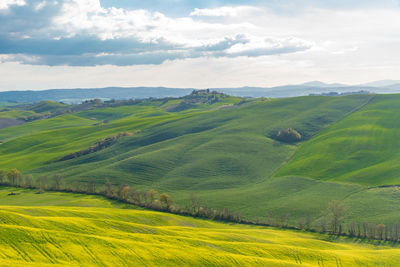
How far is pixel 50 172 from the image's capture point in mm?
149875

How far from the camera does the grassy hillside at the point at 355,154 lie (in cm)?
12031

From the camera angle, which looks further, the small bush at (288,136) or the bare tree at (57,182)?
the small bush at (288,136)

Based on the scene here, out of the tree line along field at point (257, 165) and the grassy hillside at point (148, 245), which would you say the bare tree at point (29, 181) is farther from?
the grassy hillside at point (148, 245)

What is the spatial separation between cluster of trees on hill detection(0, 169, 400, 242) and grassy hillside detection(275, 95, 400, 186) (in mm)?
26570

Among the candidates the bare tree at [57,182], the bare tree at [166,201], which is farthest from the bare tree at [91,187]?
the bare tree at [166,201]

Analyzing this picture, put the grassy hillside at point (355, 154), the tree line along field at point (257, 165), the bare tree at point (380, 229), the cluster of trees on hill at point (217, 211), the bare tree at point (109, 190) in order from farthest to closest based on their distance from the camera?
the grassy hillside at point (355, 154), the bare tree at point (109, 190), the tree line along field at point (257, 165), the cluster of trees on hill at point (217, 211), the bare tree at point (380, 229)

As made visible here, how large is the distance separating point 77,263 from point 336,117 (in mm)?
181573

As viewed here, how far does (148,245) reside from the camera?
55844mm

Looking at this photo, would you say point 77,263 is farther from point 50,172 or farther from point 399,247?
point 50,172

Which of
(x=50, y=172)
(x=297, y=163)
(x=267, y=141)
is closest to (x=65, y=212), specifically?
(x=50, y=172)

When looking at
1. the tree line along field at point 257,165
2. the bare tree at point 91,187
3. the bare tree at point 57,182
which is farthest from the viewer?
the bare tree at point 57,182

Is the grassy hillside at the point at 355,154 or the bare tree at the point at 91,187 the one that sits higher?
the grassy hillside at the point at 355,154

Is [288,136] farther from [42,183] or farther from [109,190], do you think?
[42,183]

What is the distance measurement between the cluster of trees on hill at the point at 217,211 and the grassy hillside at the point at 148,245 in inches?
192
